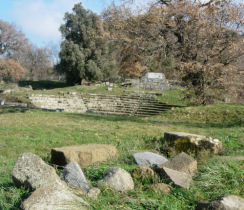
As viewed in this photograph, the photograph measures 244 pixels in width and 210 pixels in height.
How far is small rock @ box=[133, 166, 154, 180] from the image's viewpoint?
3.67 m

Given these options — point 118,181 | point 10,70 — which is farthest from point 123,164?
Answer: point 10,70

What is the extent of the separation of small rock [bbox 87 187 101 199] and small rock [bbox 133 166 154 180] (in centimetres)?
73

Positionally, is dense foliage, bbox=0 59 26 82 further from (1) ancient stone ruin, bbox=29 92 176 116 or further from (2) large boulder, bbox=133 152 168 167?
(2) large boulder, bbox=133 152 168 167

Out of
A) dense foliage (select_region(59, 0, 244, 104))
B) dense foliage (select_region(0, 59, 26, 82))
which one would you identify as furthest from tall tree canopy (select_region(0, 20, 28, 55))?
dense foliage (select_region(59, 0, 244, 104))

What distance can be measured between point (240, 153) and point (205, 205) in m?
3.43

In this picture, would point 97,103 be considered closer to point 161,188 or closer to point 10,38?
point 161,188

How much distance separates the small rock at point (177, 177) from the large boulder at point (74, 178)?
100 cm

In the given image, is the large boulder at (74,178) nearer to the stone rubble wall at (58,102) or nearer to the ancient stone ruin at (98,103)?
the ancient stone ruin at (98,103)

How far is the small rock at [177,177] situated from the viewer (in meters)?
3.31

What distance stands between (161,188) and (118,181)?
0.53 m

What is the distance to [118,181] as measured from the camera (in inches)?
132

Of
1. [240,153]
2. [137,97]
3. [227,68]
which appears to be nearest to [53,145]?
[240,153]

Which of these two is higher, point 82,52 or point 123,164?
point 82,52

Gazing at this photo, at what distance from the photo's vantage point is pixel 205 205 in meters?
2.55
